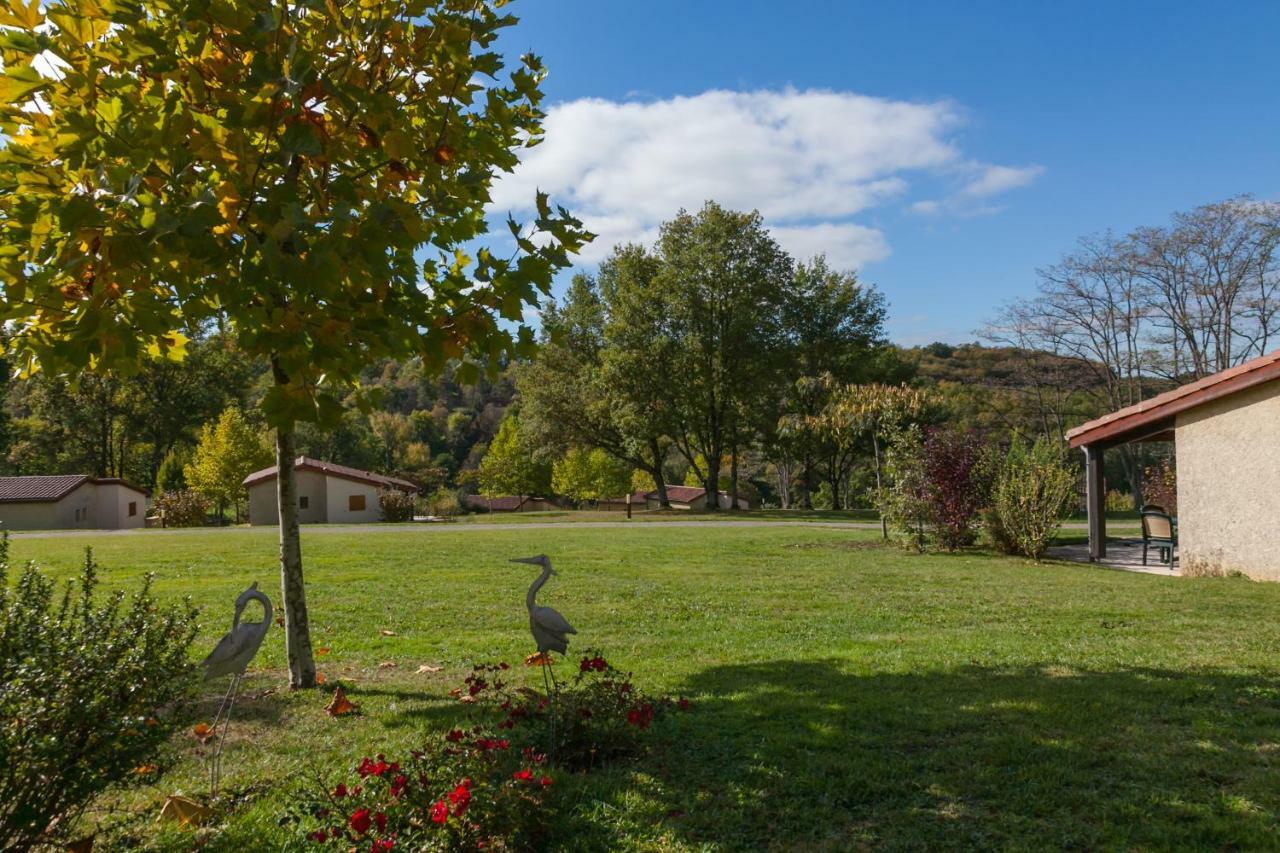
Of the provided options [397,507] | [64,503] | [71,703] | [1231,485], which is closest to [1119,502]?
[1231,485]

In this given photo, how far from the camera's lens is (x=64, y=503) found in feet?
125

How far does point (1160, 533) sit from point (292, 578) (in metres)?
14.8

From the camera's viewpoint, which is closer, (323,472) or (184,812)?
(184,812)

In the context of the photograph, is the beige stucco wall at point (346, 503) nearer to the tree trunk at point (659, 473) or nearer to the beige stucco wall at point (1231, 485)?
the tree trunk at point (659, 473)

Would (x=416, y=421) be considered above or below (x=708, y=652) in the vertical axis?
above

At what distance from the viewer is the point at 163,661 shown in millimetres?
3322

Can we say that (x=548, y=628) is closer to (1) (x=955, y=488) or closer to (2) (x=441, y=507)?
(1) (x=955, y=488)

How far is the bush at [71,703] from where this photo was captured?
272 cm

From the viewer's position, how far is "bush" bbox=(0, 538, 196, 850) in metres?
2.72

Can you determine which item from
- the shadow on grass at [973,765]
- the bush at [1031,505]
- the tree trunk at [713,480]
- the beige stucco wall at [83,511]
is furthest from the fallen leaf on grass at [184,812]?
the beige stucco wall at [83,511]

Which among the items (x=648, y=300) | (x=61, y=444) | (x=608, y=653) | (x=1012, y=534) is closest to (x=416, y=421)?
(x=61, y=444)

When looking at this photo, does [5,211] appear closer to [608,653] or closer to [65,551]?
[608,653]

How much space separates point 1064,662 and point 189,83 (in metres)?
7.00

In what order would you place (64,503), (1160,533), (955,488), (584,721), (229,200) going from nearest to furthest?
(229,200), (584,721), (1160,533), (955,488), (64,503)
